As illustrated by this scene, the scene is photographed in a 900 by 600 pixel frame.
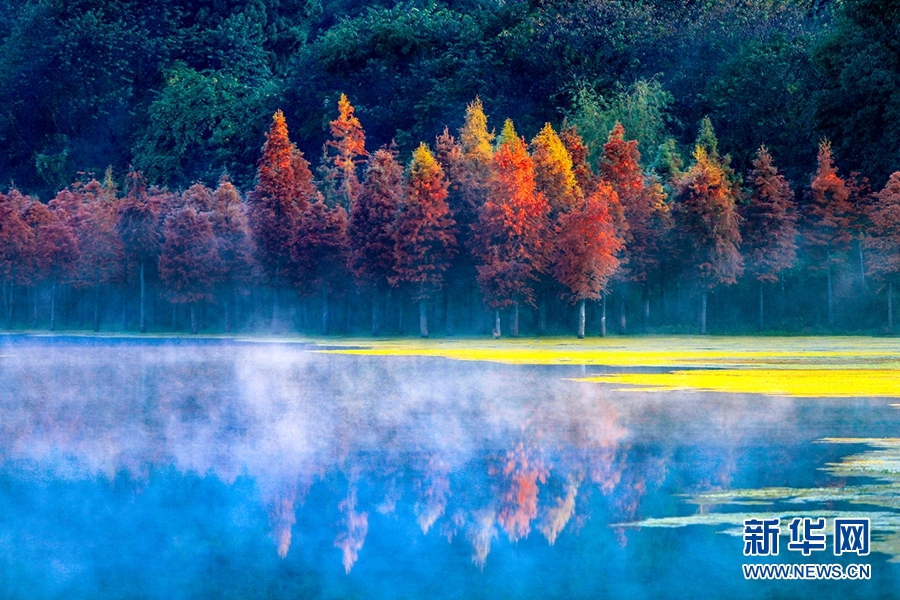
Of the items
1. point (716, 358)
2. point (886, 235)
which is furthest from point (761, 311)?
point (716, 358)

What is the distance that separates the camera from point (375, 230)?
67688 mm

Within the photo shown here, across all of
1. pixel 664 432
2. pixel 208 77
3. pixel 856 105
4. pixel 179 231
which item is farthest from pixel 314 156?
pixel 664 432

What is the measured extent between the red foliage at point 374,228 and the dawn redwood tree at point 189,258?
967 cm

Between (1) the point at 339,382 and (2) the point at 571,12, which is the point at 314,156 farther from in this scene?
(1) the point at 339,382

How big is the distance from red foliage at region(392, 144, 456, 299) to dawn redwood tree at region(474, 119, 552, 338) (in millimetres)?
1895

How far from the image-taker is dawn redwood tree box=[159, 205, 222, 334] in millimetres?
74250

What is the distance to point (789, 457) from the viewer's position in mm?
18000

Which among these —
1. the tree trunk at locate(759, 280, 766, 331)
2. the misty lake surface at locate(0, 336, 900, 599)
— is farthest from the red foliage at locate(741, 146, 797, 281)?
the misty lake surface at locate(0, 336, 900, 599)

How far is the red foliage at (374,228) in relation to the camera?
220ft

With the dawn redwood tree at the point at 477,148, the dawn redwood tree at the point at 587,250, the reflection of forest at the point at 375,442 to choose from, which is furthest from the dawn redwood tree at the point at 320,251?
the reflection of forest at the point at 375,442

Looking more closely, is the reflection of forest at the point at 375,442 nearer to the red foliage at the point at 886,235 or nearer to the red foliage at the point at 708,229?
the red foliage at the point at 708,229

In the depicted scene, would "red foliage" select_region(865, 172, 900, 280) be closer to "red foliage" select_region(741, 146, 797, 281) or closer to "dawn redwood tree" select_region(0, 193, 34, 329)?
"red foliage" select_region(741, 146, 797, 281)

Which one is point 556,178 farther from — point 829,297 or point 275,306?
point 275,306

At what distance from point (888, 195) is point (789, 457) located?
47597mm
